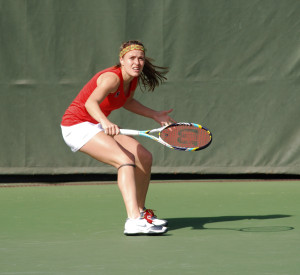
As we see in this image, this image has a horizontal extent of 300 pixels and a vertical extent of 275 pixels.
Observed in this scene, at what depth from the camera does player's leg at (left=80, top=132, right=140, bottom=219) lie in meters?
4.45

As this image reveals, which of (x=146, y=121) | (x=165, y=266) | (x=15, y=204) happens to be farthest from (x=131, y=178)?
(x=146, y=121)

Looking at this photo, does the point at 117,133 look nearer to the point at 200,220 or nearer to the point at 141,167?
the point at 141,167

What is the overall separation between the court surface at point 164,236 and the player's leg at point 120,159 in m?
0.20

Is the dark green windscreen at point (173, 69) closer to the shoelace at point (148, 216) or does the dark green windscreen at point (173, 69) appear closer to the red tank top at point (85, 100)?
the red tank top at point (85, 100)

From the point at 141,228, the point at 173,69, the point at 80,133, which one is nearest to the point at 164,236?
the point at 141,228

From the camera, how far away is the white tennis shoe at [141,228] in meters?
4.37

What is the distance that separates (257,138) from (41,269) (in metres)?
4.47

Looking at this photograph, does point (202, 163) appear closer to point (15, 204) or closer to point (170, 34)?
point (170, 34)

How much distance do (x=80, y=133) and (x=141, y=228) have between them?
0.75 m

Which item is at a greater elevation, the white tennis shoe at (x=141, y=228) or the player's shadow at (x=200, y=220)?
the player's shadow at (x=200, y=220)

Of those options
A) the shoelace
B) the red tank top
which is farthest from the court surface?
the red tank top

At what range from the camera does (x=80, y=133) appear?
4.69 metres

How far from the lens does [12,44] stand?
294 inches

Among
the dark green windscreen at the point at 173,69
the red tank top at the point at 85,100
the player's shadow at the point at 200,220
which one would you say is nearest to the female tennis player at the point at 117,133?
the red tank top at the point at 85,100
